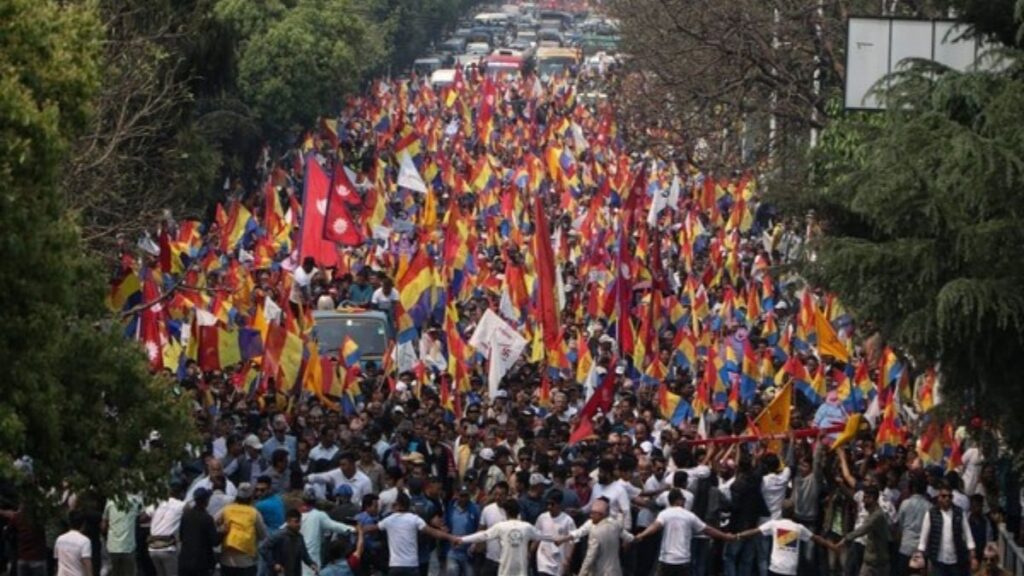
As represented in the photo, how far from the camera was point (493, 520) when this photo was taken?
73.3ft

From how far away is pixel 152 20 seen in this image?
37.7 m

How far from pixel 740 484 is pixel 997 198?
3.63 meters

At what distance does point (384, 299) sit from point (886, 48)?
8196mm

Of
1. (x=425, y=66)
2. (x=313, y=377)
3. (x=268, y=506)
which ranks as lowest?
(x=425, y=66)

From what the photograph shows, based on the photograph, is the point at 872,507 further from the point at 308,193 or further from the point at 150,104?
the point at 308,193

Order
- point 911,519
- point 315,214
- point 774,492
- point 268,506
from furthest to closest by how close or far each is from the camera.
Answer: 1. point 315,214
2. point 774,492
3. point 911,519
4. point 268,506

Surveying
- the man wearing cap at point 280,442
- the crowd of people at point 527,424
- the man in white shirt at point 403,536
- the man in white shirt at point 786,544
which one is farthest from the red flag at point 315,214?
the man in white shirt at point 786,544

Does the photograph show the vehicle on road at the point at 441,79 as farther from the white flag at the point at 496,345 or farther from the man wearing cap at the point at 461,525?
the man wearing cap at the point at 461,525

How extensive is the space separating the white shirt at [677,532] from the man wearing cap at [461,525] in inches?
53.5

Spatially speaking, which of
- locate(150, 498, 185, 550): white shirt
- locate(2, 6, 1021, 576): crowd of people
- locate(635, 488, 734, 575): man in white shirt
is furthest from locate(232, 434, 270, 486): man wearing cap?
locate(635, 488, 734, 575): man in white shirt

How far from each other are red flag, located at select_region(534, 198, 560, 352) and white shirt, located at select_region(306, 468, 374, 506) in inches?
313

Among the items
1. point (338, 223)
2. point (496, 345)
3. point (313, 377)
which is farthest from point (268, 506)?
point (338, 223)

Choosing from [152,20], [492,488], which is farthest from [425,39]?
[492,488]

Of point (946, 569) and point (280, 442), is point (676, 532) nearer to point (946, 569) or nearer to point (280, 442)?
point (946, 569)
